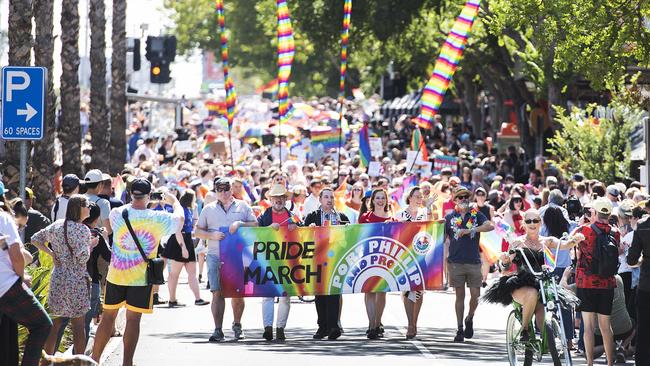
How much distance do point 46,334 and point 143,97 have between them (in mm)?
32884

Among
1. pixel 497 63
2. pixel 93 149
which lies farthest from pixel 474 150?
pixel 93 149

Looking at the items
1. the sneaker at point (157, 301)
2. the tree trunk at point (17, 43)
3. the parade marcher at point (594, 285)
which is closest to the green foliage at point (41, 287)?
the tree trunk at point (17, 43)

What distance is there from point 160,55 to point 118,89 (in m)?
5.36

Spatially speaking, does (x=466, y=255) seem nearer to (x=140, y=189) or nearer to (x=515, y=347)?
(x=515, y=347)

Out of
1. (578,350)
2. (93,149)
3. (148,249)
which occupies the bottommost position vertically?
(578,350)

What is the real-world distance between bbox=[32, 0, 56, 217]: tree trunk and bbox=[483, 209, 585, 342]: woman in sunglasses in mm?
9319

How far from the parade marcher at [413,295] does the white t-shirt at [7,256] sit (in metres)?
7.75

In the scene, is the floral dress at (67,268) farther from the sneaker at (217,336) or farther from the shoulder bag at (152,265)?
the sneaker at (217,336)

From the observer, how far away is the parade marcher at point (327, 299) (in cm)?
1886

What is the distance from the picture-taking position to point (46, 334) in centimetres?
1206

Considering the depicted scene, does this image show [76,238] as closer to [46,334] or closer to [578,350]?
[46,334]

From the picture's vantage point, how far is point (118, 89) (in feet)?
116

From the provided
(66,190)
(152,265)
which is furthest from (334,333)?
(152,265)

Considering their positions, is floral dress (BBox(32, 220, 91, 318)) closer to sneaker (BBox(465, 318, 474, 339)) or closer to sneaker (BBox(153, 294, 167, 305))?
sneaker (BBox(465, 318, 474, 339))
